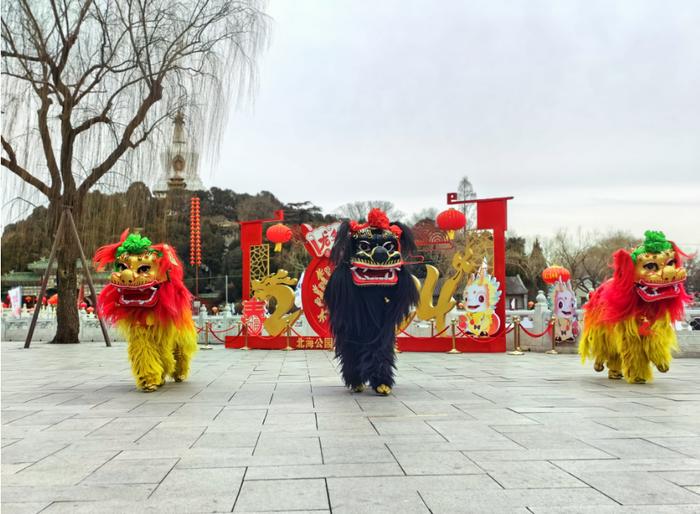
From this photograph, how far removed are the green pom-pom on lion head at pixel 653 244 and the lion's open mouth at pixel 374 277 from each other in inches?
123

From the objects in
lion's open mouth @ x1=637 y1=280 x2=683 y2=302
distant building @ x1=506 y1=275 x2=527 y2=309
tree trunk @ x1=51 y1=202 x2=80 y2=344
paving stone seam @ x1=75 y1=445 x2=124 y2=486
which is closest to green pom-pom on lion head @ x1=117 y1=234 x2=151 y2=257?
paving stone seam @ x1=75 y1=445 x2=124 y2=486

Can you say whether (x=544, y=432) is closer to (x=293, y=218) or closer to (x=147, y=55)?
(x=147, y=55)

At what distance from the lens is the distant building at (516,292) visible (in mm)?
38688

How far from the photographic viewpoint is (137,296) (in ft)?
24.5

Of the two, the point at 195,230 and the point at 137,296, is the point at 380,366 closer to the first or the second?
the point at 137,296

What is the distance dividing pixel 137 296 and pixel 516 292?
111 ft

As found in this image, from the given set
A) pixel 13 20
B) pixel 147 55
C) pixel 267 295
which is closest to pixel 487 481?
pixel 267 295

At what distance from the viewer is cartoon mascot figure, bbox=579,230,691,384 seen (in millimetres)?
7613

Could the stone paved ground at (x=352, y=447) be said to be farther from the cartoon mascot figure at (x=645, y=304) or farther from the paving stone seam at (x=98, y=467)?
the cartoon mascot figure at (x=645, y=304)

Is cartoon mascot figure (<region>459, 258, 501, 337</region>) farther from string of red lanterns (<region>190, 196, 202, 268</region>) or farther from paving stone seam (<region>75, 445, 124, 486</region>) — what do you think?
string of red lanterns (<region>190, 196, 202, 268</region>)

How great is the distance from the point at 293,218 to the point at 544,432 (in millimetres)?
34853

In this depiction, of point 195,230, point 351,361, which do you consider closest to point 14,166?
point 351,361

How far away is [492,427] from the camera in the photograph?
16.7 feet

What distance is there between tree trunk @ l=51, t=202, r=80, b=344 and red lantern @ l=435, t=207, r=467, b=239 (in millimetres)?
8937
